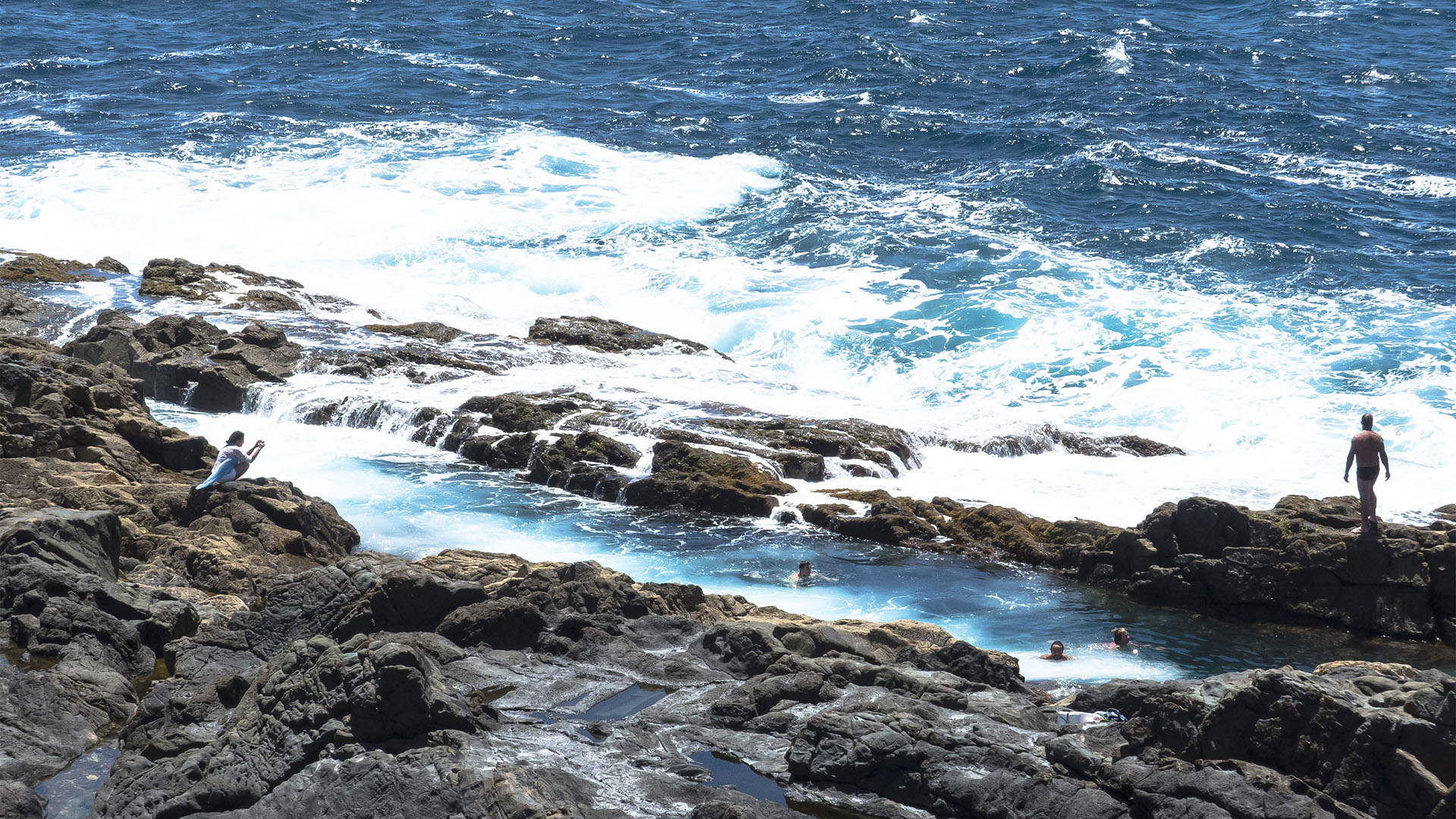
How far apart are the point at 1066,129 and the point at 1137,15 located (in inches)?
609

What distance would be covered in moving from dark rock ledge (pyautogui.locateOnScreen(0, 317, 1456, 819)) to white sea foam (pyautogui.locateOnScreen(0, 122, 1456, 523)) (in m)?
7.95

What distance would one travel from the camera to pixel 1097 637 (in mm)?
14461

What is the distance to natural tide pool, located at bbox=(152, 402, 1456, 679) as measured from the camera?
46.1 ft

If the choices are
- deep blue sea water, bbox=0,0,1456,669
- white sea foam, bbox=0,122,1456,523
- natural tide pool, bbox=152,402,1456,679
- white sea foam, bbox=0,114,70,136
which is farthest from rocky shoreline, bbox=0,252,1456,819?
white sea foam, bbox=0,114,70,136

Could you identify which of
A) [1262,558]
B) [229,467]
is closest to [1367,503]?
[1262,558]

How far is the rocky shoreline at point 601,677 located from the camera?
838 cm

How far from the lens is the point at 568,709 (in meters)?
10.3

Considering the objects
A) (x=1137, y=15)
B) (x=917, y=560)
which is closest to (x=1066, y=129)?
(x=1137, y=15)

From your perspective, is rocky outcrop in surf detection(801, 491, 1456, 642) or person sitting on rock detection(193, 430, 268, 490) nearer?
rocky outcrop in surf detection(801, 491, 1456, 642)

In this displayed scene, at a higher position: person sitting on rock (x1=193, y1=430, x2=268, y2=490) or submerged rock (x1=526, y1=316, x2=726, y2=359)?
person sitting on rock (x1=193, y1=430, x2=268, y2=490)

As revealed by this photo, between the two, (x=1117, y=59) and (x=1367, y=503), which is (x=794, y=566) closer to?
(x=1367, y=503)

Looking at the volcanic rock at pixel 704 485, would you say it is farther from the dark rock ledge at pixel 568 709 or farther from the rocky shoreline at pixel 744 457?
the dark rock ledge at pixel 568 709

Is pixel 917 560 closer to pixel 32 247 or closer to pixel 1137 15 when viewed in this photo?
pixel 32 247

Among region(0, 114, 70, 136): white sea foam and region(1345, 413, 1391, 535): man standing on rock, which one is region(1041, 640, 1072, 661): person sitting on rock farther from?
region(0, 114, 70, 136): white sea foam
